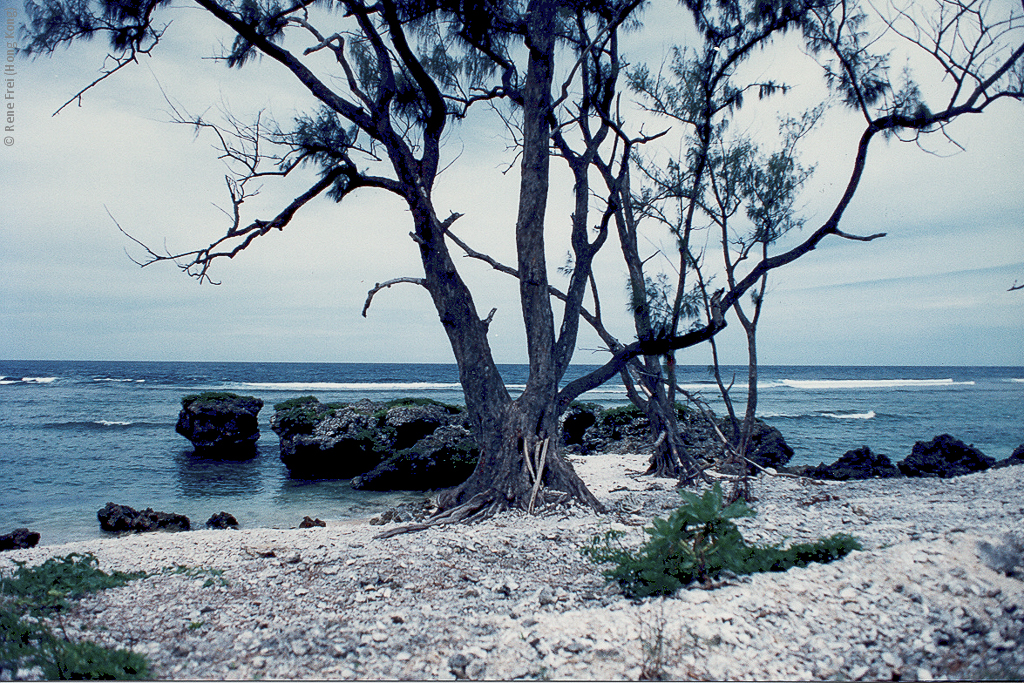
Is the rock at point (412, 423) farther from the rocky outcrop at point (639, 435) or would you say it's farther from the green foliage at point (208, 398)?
the green foliage at point (208, 398)

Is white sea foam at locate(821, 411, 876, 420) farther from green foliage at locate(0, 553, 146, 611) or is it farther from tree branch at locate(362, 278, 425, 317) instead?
green foliage at locate(0, 553, 146, 611)

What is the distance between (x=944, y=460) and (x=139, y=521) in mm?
14649

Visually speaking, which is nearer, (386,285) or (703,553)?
(703,553)

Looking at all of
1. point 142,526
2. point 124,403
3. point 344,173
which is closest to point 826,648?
point 344,173

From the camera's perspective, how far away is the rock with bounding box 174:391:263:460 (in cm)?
1655

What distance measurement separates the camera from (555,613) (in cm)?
398

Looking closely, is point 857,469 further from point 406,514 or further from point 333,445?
point 333,445

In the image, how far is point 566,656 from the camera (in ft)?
11.0

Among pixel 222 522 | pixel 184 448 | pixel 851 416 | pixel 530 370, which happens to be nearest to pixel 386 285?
pixel 530 370

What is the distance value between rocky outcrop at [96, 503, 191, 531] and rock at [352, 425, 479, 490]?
385cm

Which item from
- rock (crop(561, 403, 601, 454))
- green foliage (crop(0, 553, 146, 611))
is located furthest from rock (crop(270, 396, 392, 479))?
green foliage (crop(0, 553, 146, 611))

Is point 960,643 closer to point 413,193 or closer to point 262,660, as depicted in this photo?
point 262,660

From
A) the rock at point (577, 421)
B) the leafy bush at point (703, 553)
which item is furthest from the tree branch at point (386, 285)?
the rock at point (577, 421)

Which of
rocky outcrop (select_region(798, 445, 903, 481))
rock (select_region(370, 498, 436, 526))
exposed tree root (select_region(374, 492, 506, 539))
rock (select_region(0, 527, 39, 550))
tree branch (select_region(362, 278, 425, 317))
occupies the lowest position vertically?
rock (select_region(0, 527, 39, 550))
